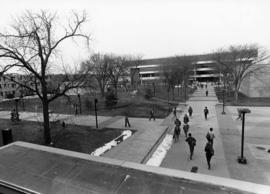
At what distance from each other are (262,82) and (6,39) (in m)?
38.8

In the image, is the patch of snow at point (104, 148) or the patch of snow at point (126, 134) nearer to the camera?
the patch of snow at point (104, 148)

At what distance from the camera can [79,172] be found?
389 cm

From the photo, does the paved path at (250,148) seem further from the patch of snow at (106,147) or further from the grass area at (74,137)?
the grass area at (74,137)

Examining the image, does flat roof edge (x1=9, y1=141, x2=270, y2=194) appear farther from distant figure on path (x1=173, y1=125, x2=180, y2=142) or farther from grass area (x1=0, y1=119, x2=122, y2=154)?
distant figure on path (x1=173, y1=125, x2=180, y2=142)

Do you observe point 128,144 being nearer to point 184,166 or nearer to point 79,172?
point 184,166

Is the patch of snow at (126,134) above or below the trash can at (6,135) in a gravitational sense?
below

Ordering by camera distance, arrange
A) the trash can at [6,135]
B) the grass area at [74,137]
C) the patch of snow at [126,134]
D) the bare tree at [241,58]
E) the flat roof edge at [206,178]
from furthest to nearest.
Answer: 1. the bare tree at [241,58]
2. the patch of snow at [126,134]
3. the grass area at [74,137]
4. the trash can at [6,135]
5. the flat roof edge at [206,178]

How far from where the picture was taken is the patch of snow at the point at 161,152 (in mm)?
9536

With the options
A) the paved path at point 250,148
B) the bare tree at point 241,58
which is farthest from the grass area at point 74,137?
the bare tree at point 241,58

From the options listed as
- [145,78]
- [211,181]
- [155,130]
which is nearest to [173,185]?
[211,181]

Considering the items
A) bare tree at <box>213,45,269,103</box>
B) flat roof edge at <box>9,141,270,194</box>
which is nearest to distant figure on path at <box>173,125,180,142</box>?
flat roof edge at <box>9,141,270,194</box>

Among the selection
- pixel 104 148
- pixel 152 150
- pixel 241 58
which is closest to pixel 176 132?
pixel 152 150

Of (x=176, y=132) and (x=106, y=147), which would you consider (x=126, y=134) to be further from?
(x=176, y=132)

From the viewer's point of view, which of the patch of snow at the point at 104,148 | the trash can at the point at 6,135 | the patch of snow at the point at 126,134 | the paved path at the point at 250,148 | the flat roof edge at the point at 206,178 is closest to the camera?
the flat roof edge at the point at 206,178
